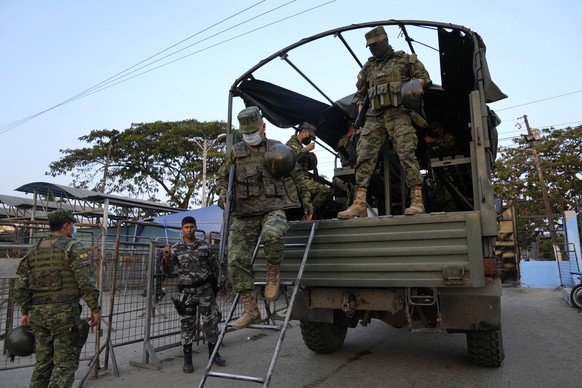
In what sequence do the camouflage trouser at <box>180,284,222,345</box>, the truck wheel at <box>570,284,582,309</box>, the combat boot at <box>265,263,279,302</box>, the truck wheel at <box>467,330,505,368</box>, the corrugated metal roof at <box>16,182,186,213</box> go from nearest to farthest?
the combat boot at <box>265,263,279,302</box>, the truck wheel at <box>467,330,505,368</box>, the camouflage trouser at <box>180,284,222,345</box>, the truck wheel at <box>570,284,582,309</box>, the corrugated metal roof at <box>16,182,186,213</box>

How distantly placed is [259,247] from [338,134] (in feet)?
10.2

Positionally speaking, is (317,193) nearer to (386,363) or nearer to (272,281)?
(272,281)

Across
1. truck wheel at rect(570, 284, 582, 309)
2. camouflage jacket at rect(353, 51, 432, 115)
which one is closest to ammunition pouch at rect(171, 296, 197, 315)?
camouflage jacket at rect(353, 51, 432, 115)

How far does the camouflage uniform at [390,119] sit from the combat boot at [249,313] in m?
1.57

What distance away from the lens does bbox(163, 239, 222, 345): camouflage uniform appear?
4.67 metres

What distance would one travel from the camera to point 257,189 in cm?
379

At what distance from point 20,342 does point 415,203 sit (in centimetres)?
350

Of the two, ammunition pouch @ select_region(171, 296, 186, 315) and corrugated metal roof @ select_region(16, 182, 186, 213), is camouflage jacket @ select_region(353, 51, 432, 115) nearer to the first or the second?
ammunition pouch @ select_region(171, 296, 186, 315)

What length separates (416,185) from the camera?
398 cm

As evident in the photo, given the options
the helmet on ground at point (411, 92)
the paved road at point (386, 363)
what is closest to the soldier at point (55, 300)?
the paved road at point (386, 363)

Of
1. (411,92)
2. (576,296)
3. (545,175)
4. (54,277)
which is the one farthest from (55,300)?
(545,175)

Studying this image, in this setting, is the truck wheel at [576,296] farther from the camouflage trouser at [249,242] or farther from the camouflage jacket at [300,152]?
the camouflage trouser at [249,242]

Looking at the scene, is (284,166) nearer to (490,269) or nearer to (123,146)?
(490,269)

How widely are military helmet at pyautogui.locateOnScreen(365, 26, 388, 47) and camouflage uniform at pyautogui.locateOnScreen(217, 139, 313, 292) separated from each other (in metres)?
1.52
